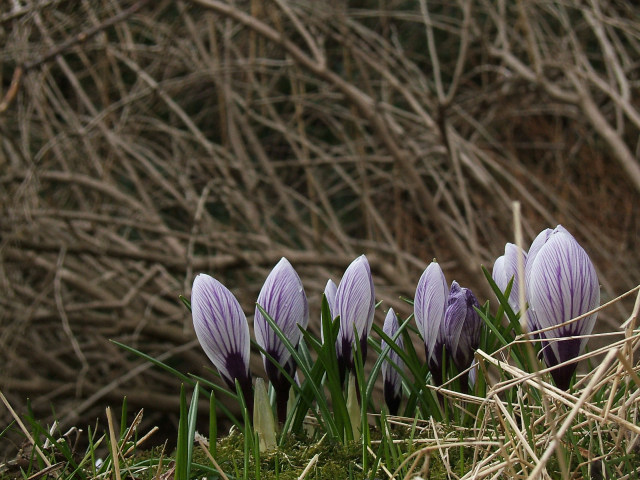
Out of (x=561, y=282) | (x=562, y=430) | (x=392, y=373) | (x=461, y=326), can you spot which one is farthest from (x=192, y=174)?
(x=562, y=430)

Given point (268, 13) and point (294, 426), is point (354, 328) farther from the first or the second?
point (268, 13)

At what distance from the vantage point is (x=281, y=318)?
36.1 inches

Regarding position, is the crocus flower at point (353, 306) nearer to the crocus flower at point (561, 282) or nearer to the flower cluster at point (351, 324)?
the flower cluster at point (351, 324)

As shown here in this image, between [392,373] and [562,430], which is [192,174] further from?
[562,430]

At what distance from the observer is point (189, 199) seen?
3.11 meters

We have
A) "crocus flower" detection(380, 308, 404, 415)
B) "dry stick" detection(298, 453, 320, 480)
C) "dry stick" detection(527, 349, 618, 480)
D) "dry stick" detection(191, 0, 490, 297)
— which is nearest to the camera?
"dry stick" detection(527, 349, 618, 480)

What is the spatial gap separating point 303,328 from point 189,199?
2.27 metres

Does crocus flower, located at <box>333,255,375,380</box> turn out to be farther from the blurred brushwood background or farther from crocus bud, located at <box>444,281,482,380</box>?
the blurred brushwood background

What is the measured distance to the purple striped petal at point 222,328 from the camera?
90cm

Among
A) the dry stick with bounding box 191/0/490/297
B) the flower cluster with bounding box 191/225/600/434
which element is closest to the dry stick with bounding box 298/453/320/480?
the flower cluster with bounding box 191/225/600/434

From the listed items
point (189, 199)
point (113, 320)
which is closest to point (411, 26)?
point (189, 199)

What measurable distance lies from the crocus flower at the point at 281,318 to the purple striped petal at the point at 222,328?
0.08ft

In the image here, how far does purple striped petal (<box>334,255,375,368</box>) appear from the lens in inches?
35.2

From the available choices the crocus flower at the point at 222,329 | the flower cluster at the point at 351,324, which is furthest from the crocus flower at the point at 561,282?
the crocus flower at the point at 222,329
